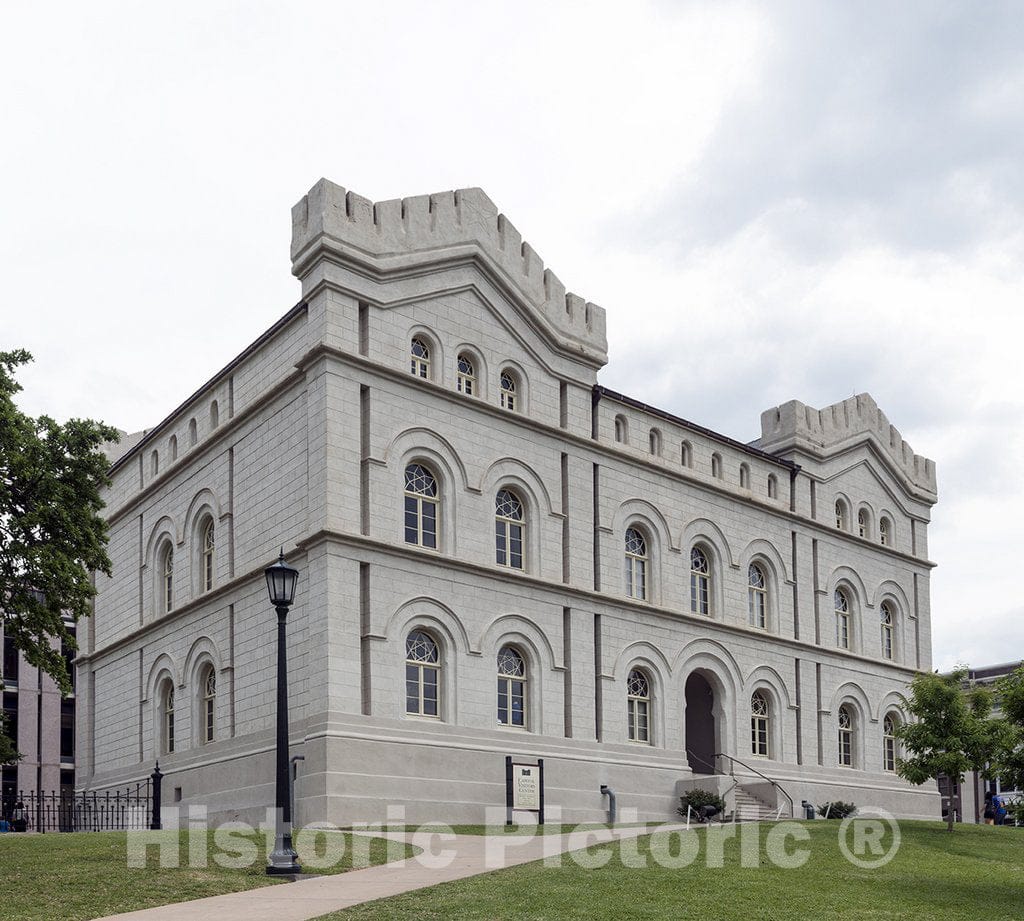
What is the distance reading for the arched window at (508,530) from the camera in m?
37.0

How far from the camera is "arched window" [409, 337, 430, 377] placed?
35.6 m

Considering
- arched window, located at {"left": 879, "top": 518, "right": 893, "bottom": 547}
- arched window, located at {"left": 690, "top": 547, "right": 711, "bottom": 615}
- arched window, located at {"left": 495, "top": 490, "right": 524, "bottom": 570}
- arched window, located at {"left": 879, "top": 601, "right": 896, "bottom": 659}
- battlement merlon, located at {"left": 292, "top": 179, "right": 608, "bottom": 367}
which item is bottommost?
arched window, located at {"left": 879, "top": 601, "right": 896, "bottom": 659}

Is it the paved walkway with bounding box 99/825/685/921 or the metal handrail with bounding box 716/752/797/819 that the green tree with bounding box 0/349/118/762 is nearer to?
the paved walkway with bounding box 99/825/685/921

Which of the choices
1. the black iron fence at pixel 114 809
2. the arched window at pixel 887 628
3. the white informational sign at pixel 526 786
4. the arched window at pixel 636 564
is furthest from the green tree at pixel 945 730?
the black iron fence at pixel 114 809

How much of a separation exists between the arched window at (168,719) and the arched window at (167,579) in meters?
2.42

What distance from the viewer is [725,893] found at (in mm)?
19391

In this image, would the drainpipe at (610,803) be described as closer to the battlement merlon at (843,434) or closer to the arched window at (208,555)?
the arched window at (208,555)

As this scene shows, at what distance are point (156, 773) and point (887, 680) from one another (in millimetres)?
26740

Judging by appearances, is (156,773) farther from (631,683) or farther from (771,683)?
(771,683)

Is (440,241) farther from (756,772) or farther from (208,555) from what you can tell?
(756,772)

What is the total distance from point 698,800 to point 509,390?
12744 millimetres

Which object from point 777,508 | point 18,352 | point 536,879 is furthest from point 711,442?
point 536,879

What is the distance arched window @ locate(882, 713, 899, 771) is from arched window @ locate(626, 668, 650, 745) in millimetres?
12792

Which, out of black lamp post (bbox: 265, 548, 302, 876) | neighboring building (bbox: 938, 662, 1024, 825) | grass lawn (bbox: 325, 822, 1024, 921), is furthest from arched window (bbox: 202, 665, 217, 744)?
neighboring building (bbox: 938, 662, 1024, 825)
